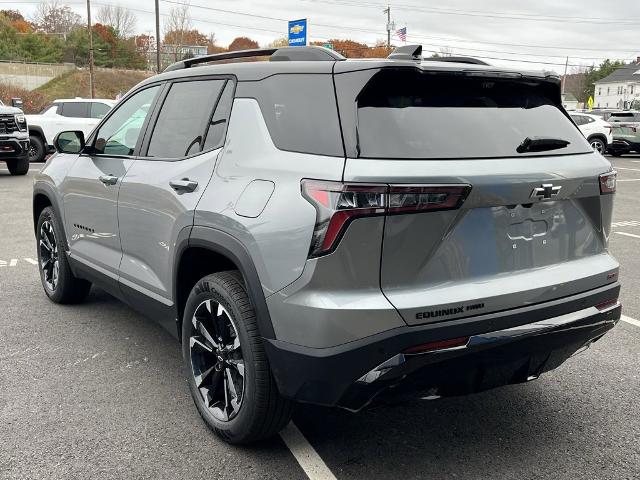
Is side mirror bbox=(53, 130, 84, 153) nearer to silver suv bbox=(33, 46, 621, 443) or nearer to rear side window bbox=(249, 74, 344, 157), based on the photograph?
silver suv bbox=(33, 46, 621, 443)

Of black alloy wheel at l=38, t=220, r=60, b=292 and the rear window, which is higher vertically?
the rear window

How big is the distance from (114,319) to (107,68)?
7567 cm

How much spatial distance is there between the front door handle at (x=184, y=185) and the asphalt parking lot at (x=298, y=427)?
1152 millimetres

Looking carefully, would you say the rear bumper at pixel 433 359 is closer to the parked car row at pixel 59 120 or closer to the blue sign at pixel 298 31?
the parked car row at pixel 59 120

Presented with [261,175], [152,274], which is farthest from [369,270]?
[152,274]

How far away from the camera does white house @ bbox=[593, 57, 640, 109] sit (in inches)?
4021

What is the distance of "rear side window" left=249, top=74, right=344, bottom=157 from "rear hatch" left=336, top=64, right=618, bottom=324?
0.21 feet

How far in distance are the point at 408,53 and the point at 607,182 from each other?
1096mm

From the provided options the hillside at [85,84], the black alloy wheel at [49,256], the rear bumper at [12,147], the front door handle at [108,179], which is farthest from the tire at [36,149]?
the hillside at [85,84]

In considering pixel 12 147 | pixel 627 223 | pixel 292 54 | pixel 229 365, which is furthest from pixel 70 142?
A: pixel 12 147

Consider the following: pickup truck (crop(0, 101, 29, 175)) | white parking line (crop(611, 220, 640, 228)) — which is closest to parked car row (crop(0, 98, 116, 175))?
pickup truck (crop(0, 101, 29, 175))

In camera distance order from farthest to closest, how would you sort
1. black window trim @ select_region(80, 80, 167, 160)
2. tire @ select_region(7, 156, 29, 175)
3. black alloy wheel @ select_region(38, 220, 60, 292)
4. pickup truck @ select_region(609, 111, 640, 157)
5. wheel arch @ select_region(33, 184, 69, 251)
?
pickup truck @ select_region(609, 111, 640, 157)
tire @ select_region(7, 156, 29, 175)
black alloy wheel @ select_region(38, 220, 60, 292)
wheel arch @ select_region(33, 184, 69, 251)
black window trim @ select_region(80, 80, 167, 160)

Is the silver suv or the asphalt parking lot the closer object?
the silver suv

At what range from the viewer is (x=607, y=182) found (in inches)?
114
